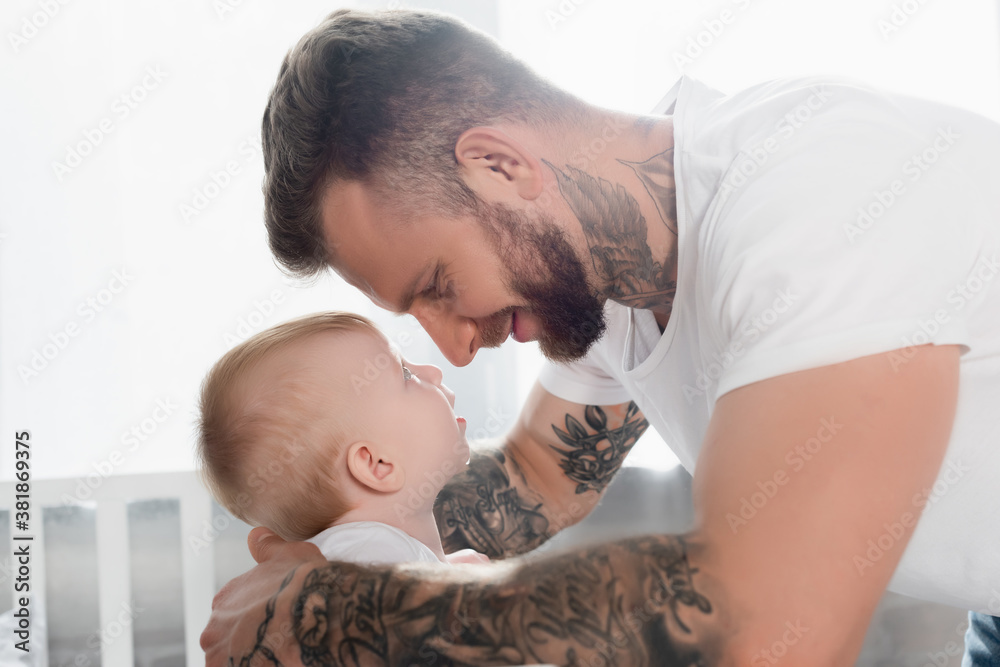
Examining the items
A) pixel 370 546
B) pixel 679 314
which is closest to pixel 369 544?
pixel 370 546

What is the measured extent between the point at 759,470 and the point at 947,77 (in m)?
Result: 2.38

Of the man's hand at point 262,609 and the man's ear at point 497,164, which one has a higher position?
the man's ear at point 497,164

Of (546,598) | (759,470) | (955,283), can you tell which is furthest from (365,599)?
(955,283)

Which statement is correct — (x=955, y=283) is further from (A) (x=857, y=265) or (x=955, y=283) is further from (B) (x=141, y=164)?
(B) (x=141, y=164)

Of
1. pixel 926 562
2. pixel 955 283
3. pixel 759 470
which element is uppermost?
pixel 955 283

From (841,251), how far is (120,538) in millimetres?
1861

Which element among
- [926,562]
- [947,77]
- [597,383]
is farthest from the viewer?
[947,77]

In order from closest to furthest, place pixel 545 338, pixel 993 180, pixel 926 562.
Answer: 1. pixel 993 180
2. pixel 926 562
3. pixel 545 338

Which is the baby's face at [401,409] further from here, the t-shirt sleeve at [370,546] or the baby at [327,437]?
the t-shirt sleeve at [370,546]

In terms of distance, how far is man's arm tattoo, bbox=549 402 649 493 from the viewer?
148cm

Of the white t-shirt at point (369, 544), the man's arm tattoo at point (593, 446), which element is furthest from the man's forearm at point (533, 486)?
the white t-shirt at point (369, 544)

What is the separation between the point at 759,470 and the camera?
26.5 inches

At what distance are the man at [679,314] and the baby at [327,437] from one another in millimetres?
87

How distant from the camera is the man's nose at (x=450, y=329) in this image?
3.97ft
